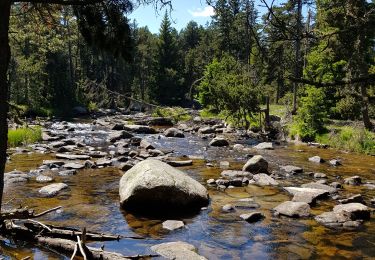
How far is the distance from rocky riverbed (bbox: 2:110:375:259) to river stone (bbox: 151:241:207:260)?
0.03 meters

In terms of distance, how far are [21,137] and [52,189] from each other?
480 inches

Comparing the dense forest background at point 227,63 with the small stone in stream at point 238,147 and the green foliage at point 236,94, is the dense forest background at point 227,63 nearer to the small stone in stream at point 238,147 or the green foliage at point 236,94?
the green foliage at point 236,94

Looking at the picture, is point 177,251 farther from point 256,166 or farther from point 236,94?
point 236,94

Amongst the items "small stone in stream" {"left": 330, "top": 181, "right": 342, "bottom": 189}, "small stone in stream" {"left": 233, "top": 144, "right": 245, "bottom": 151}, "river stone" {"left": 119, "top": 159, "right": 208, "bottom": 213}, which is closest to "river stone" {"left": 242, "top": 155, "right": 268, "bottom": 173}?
"small stone in stream" {"left": 330, "top": 181, "right": 342, "bottom": 189}

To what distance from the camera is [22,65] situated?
43.4 m

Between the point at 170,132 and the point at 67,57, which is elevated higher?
the point at 67,57

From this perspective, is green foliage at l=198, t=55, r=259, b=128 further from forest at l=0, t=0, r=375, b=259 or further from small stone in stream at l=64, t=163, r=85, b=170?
small stone in stream at l=64, t=163, r=85, b=170

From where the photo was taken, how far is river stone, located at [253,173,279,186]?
1587 centimetres

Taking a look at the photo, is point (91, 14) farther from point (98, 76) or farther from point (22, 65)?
point (98, 76)

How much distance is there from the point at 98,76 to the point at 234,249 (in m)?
68.8

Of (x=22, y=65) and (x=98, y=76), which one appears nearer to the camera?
(x=22, y=65)

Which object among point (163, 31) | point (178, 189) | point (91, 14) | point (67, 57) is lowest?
point (178, 189)

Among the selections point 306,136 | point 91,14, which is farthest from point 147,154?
point 91,14

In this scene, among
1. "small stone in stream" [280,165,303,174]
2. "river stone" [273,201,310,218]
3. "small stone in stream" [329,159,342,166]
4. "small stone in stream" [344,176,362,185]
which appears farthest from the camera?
"small stone in stream" [329,159,342,166]
